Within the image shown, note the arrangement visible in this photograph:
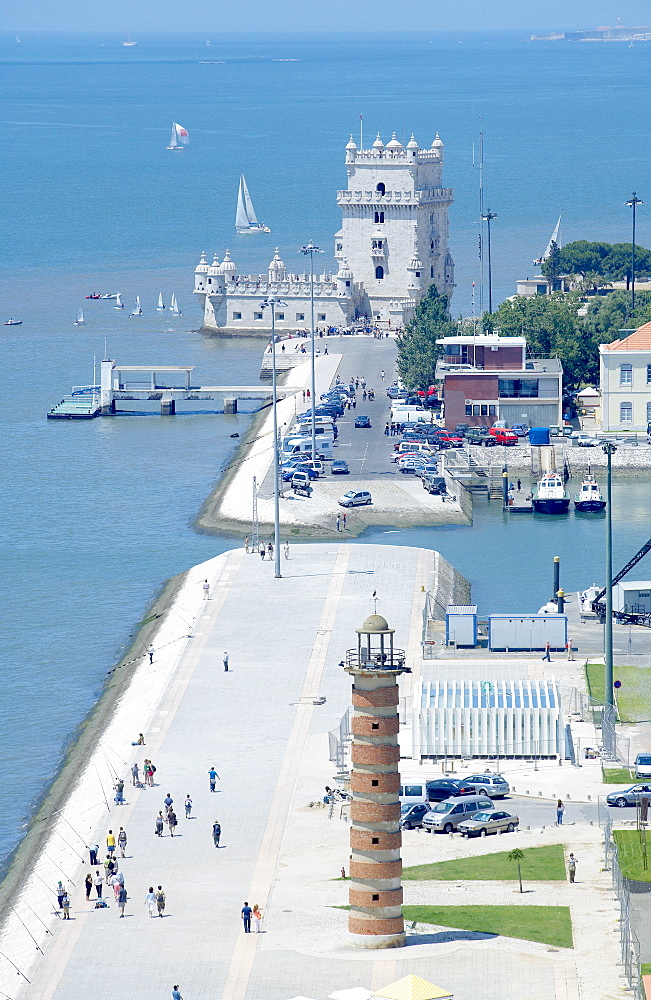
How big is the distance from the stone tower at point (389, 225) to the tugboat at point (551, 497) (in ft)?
157

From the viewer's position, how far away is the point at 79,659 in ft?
235

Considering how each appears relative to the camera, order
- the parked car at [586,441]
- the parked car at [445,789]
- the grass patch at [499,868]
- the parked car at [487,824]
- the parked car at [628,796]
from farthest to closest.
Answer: the parked car at [586,441], the parked car at [445,789], the parked car at [628,796], the parked car at [487,824], the grass patch at [499,868]

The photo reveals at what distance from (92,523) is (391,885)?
53.6 m

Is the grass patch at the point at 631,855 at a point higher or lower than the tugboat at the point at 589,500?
lower

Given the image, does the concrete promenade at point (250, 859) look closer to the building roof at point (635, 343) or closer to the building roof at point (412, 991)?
the building roof at point (412, 991)

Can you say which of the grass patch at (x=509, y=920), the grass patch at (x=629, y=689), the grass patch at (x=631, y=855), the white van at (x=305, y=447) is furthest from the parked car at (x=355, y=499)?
the grass patch at (x=509, y=920)

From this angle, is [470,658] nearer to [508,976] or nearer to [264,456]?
[508,976]

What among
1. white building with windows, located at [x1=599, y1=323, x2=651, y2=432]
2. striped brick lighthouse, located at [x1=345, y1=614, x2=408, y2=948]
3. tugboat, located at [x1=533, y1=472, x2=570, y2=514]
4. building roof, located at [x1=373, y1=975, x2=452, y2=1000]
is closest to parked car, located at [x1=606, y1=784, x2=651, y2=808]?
striped brick lighthouse, located at [x1=345, y1=614, x2=408, y2=948]

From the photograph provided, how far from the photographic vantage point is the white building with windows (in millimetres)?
105062

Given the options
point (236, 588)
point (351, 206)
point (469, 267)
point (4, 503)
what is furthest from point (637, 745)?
point (469, 267)

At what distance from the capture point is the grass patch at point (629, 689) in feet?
194

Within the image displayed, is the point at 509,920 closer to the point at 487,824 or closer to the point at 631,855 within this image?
the point at 631,855

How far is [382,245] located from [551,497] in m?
52.5

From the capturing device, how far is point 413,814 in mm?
50938
